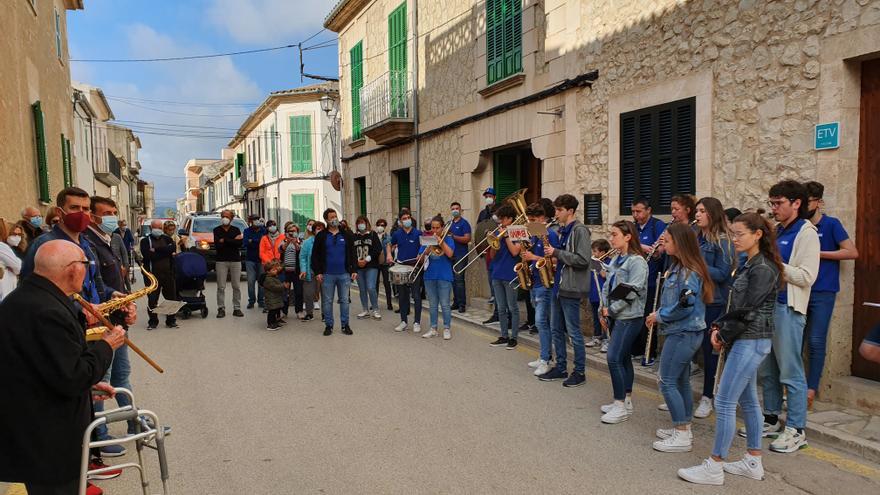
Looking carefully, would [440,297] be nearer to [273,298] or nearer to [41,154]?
[273,298]

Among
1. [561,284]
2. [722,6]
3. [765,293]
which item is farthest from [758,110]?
[765,293]

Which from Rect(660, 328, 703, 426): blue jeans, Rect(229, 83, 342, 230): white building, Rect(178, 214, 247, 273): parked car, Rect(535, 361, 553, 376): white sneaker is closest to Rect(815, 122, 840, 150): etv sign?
Rect(660, 328, 703, 426): blue jeans

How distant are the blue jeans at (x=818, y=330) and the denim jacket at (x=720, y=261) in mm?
653

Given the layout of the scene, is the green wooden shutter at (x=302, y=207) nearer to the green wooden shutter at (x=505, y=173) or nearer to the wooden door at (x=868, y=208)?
the green wooden shutter at (x=505, y=173)

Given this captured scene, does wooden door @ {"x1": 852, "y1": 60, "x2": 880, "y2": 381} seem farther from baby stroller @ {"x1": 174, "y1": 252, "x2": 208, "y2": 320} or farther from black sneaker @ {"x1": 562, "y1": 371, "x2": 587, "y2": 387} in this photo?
baby stroller @ {"x1": 174, "y1": 252, "x2": 208, "y2": 320}

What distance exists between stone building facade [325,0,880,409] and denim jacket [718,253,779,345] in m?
2.07

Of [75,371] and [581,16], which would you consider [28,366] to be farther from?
[581,16]

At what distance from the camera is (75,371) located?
2.55 metres

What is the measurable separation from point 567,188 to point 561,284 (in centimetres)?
362

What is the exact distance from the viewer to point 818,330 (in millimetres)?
4777

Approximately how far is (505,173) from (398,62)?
5016mm

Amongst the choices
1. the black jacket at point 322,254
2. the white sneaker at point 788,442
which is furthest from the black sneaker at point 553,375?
the black jacket at point 322,254

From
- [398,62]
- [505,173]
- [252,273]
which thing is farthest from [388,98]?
[252,273]

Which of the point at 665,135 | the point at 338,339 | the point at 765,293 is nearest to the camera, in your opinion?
the point at 765,293
